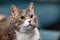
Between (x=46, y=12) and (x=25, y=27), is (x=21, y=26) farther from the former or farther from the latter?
(x=46, y=12)

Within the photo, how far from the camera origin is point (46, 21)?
6.33ft

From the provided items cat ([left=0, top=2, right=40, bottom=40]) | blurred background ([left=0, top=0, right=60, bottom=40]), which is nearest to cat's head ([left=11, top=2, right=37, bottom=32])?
cat ([left=0, top=2, right=40, bottom=40])

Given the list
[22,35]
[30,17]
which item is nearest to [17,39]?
[22,35]

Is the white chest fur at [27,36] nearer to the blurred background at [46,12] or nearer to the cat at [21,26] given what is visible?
the cat at [21,26]

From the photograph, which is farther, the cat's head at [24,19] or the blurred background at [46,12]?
the blurred background at [46,12]

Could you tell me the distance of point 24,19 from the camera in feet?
3.94

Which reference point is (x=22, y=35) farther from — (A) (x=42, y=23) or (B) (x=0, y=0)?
(B) (x=0, y=0)

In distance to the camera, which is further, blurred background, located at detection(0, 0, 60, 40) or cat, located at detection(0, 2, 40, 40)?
blurred background, located at detection(0, 0, 60, 40)

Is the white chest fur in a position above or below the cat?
below

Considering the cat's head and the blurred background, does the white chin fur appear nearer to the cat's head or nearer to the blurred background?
A: the cat's head

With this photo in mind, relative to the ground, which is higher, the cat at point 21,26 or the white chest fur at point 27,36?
the cat at point 21,26

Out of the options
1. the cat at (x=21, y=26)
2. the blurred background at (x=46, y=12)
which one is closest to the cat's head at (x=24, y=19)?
the cat at (x=21, y=26)

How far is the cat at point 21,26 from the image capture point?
1.20 m

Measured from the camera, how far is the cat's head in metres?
1.19
